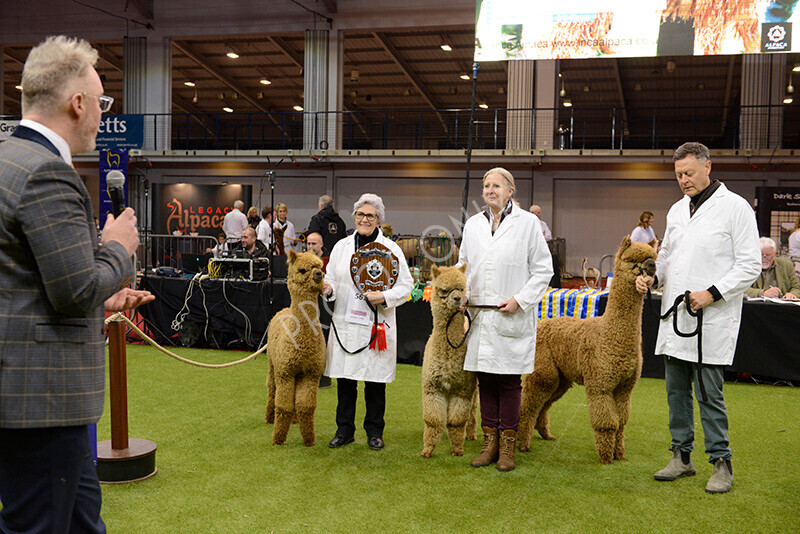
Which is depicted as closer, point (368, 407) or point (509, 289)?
point (509, 289)

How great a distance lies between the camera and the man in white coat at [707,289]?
11.5 ft

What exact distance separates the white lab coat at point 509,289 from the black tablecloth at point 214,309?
4.41 m

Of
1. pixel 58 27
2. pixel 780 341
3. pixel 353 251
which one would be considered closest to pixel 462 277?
pixel 353 251

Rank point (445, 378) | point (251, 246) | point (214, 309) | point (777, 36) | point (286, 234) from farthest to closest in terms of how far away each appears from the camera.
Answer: point (286, 234) → point (777, 36) → point (251, 246) → point (214, 309) → point (445, 378)

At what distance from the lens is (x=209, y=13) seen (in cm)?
1752

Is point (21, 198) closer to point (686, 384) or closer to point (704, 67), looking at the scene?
point (686, 384)

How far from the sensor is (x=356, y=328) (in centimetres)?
438

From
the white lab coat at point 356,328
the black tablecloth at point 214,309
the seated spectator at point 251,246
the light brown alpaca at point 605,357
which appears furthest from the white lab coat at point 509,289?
the seated spectator at point 251,246

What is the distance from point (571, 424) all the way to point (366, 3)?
45.5ft

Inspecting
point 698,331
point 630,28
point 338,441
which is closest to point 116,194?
point 338,441

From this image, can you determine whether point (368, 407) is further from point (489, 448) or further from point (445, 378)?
point (489, 448)

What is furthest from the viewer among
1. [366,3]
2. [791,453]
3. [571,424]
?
[366,3]

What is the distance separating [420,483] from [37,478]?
97.7 inches

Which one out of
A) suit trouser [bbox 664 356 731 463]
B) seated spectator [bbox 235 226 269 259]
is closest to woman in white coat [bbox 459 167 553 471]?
suit trouser [bbox 664 356 731 463]
